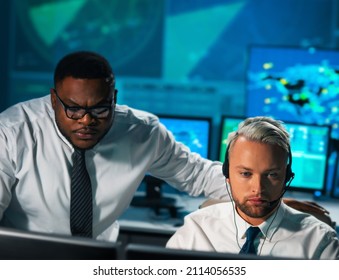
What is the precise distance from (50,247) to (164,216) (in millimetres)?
2103

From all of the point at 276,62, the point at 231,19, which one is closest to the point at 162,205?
the point at 276,62

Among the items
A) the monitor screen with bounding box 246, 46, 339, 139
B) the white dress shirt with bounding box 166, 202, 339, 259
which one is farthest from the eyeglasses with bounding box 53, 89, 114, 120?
the monitor screen with bounding box 246, 46, 339, 139

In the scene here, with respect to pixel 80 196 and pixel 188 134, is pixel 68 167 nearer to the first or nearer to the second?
pixel 80 196

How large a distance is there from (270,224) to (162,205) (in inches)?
63.0

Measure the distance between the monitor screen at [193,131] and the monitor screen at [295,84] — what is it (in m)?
0.52

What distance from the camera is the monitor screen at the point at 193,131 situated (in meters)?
3.30

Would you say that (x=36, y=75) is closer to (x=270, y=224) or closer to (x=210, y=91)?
(x=210, y=91)

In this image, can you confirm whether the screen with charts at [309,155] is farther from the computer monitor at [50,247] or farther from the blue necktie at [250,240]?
the computer monitor at [50,247]

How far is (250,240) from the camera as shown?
5.32ft

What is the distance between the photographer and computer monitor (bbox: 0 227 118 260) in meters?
1.10

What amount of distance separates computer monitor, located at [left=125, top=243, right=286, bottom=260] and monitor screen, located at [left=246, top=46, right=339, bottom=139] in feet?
8.55

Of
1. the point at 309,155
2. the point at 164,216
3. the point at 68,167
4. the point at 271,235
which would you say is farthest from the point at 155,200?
the point at 271,235

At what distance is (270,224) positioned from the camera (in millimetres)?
1668
